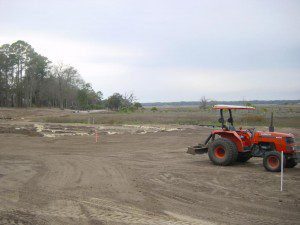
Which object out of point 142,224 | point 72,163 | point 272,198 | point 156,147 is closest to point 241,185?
point 272,198

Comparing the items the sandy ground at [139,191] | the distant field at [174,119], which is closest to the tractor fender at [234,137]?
the sandy ground at [139,191]

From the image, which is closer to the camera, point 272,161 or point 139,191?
point 139,191

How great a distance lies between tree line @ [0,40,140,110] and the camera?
7069 centimetres

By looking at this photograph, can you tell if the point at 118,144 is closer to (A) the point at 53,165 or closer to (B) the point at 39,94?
(A) the point at 53,165

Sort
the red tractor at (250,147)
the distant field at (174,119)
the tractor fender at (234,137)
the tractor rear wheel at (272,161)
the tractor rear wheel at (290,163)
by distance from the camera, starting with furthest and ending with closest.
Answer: the distant field at (174,119)
the tractor fender at (234,137)
the tractor rear wheel at (290,163)
the red tractor at (250,147)
the tractor rear wheel at (272,161)

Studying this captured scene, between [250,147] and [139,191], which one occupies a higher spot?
[250,147]

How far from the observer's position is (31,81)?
7294 centimetres

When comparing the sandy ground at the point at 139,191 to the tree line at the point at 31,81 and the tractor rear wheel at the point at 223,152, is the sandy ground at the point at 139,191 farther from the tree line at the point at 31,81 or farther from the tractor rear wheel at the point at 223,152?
the tree line at the point at 31,81

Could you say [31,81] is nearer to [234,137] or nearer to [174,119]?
[174,119]

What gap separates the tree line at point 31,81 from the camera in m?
70.7

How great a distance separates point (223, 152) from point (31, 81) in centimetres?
6556

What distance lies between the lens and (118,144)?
A: 66.7 feet

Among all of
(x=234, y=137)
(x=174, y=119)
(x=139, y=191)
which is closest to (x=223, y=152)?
(x=234, y=137)

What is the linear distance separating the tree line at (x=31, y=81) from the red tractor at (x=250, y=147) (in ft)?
210
